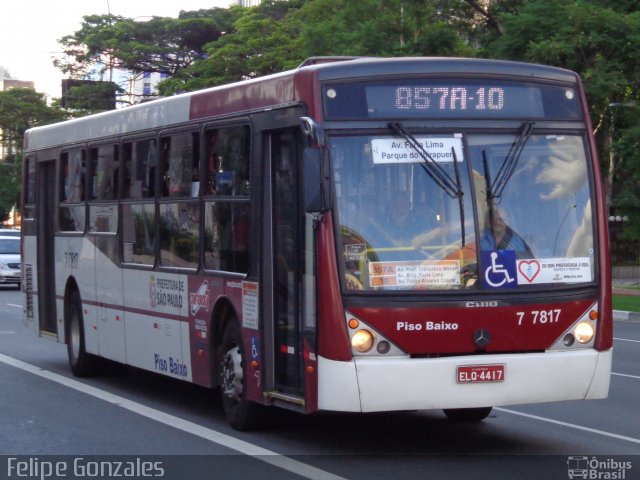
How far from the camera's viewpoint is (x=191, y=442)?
32.9ft

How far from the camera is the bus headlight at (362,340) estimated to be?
28.9 feet

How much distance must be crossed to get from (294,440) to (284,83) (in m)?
2.87

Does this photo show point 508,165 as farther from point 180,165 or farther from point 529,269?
point 180,165

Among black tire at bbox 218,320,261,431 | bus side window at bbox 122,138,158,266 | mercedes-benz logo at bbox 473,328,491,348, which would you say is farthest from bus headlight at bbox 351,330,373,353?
bus side window at bbox 122,138,158,266

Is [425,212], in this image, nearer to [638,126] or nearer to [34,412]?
[34,412]

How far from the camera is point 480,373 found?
891 cm

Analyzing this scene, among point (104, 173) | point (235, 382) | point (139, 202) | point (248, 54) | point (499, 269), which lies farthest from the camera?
point (248, 54)

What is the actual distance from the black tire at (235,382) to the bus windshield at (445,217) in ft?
6.26

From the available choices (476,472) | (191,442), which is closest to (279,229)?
(191,442)

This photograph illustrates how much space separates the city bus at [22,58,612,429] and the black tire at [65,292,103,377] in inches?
179

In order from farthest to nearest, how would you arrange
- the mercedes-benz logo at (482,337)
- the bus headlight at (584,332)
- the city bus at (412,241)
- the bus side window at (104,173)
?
the bus side window at (104,173), the bus headlight at (584,332), the mercedes-benz logo at (482,337), the city bus at (412,241)

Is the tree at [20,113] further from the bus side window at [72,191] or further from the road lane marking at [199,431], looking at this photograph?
the road lane marking at [199,431]

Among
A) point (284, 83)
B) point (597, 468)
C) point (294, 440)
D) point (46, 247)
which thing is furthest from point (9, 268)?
point (597, 468)

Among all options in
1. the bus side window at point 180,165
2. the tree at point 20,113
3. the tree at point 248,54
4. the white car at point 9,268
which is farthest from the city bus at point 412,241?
the tree at point 20,113
